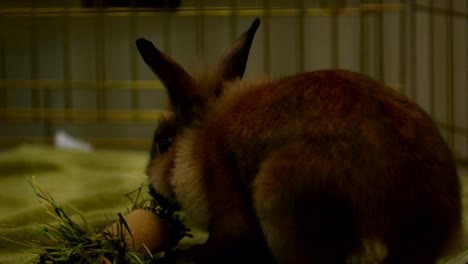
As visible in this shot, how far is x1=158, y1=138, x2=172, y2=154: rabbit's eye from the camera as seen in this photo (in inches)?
61.8

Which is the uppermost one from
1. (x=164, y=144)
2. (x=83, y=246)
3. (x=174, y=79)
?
(x=174, y=79)

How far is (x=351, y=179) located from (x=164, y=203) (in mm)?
492

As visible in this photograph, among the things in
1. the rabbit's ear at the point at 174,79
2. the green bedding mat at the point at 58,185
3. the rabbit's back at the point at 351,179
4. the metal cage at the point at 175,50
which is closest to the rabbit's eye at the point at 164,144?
the rabbit's ear at the point at 174,79

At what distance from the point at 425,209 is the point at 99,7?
1803mm

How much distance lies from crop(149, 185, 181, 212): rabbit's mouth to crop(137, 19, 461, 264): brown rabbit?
9 cm

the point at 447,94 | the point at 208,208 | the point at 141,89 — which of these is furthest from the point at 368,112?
A: the point at 141,89

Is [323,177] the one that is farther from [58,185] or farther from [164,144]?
[58,185]

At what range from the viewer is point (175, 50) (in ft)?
10.2

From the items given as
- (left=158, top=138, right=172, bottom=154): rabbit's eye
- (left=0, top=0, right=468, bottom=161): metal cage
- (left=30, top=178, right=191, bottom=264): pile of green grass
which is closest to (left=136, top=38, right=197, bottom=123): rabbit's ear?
(left=158, top=138, right=172, bottom=154): rabbit's eye

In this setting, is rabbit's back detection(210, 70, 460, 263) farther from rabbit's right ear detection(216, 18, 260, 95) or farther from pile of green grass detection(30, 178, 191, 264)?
rabbit's right ear detection(216, 18, 260, 95)

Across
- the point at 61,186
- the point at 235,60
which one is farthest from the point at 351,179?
the point at 61,186

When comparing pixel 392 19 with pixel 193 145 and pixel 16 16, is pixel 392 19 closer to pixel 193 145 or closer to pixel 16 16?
pixel 16 16

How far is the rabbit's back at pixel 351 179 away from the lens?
1.14m

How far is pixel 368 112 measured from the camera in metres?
1.21
